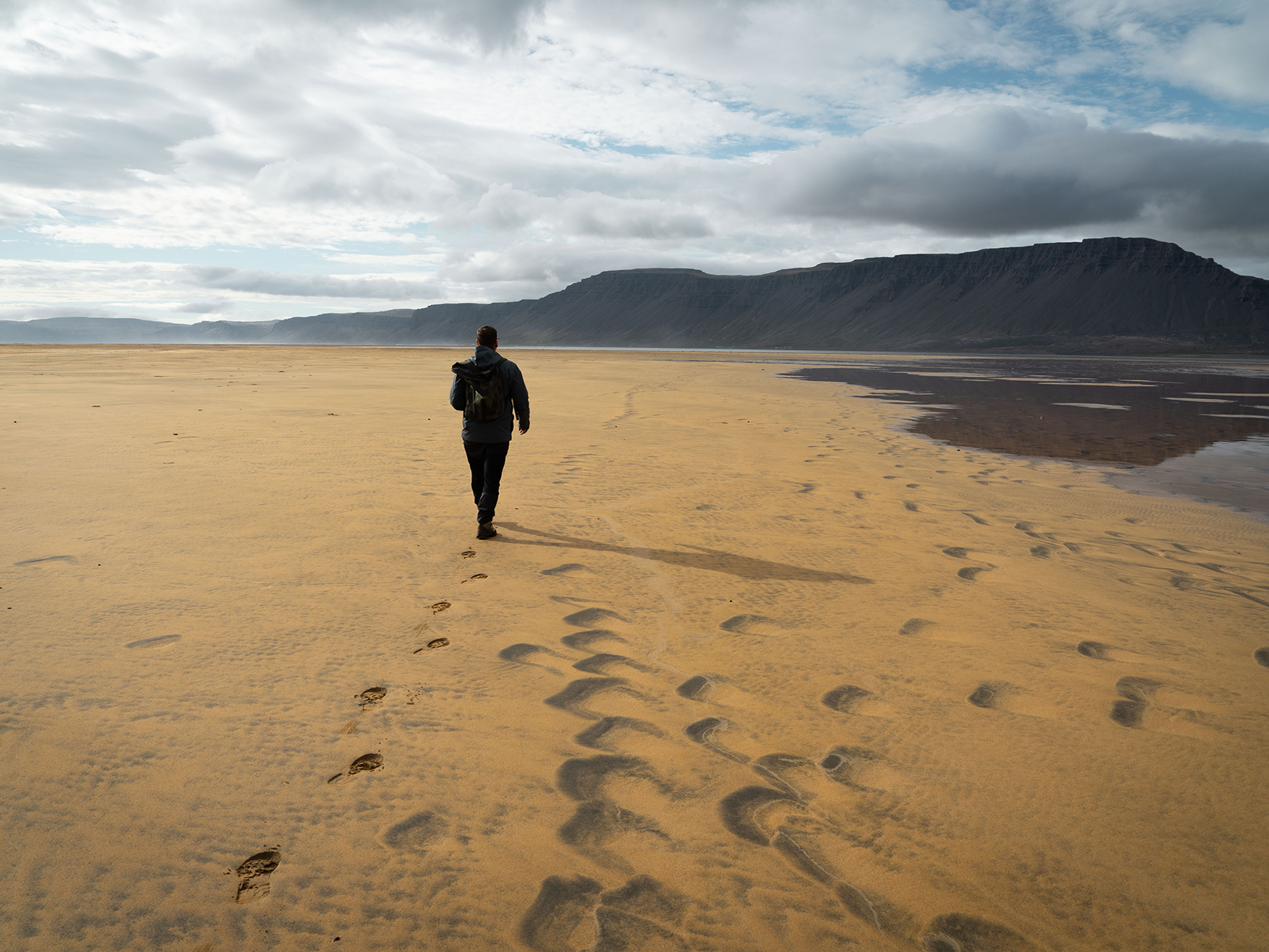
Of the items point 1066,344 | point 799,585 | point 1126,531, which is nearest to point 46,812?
point 799,585

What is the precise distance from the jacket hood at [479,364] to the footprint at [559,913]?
457 cm

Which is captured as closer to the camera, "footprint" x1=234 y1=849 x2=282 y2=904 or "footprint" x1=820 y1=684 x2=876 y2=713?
"footprint" x1=234 y1=849 x2=282 y2=904

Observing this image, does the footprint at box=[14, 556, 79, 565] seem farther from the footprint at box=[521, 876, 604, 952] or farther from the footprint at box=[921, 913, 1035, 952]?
the footprint at box=[921, 913, 1035, 952]

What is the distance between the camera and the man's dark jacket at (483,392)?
604 centimetres

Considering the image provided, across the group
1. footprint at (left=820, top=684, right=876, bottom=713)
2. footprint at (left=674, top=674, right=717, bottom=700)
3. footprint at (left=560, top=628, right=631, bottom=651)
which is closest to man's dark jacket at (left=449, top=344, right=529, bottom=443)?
footprint at (left=560, top=628, right=631, bottom=651)

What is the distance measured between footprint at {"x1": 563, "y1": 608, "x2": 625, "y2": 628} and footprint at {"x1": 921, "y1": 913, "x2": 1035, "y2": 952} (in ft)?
8.09

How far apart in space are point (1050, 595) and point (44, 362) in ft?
150

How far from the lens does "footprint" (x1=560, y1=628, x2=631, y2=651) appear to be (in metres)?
3.92

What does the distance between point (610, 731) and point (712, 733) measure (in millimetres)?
477

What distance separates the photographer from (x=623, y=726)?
309 centimetres

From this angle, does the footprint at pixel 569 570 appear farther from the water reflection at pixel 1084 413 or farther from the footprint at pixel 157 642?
the water reflection at pixel 1084 413

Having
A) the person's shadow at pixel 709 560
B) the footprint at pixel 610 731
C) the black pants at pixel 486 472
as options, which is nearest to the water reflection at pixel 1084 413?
the person's shadow at pixel 709 560

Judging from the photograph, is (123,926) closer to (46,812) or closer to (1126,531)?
(46,812)

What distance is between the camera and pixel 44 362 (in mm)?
34562
